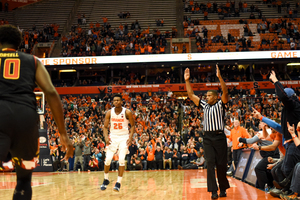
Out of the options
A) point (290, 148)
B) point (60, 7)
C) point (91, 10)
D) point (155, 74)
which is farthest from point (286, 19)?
point (290, 148)

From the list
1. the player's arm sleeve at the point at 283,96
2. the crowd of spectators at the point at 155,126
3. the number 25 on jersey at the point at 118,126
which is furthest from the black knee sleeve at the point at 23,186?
the crowd of spectators at the point at 155,126

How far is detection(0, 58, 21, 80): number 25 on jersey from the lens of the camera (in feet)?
8.94

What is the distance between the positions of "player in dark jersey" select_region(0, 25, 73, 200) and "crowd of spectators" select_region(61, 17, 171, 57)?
2787cm

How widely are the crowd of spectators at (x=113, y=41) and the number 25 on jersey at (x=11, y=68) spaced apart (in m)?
27.9

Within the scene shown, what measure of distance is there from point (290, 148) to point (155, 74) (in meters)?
28.9

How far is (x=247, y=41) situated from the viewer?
101 ft

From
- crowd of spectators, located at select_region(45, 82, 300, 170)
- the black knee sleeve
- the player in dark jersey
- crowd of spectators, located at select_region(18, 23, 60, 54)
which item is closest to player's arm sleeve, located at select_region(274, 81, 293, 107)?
the player in dark jersey

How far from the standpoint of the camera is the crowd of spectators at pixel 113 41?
1210 inches

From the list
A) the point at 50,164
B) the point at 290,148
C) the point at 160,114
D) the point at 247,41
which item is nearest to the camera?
the point at 290,148

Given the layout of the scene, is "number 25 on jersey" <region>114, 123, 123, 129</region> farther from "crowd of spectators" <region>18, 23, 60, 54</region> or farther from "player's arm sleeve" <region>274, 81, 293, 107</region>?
"crowd of spectators" <region>18, 23, 60, 54</region>

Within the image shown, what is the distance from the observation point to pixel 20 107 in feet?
8.69

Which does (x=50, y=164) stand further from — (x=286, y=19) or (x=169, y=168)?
(x=286, y=19)

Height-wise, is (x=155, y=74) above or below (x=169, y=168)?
above

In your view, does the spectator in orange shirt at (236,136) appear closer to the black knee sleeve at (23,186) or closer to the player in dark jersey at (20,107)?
the player in dark jersey at (20,107)
